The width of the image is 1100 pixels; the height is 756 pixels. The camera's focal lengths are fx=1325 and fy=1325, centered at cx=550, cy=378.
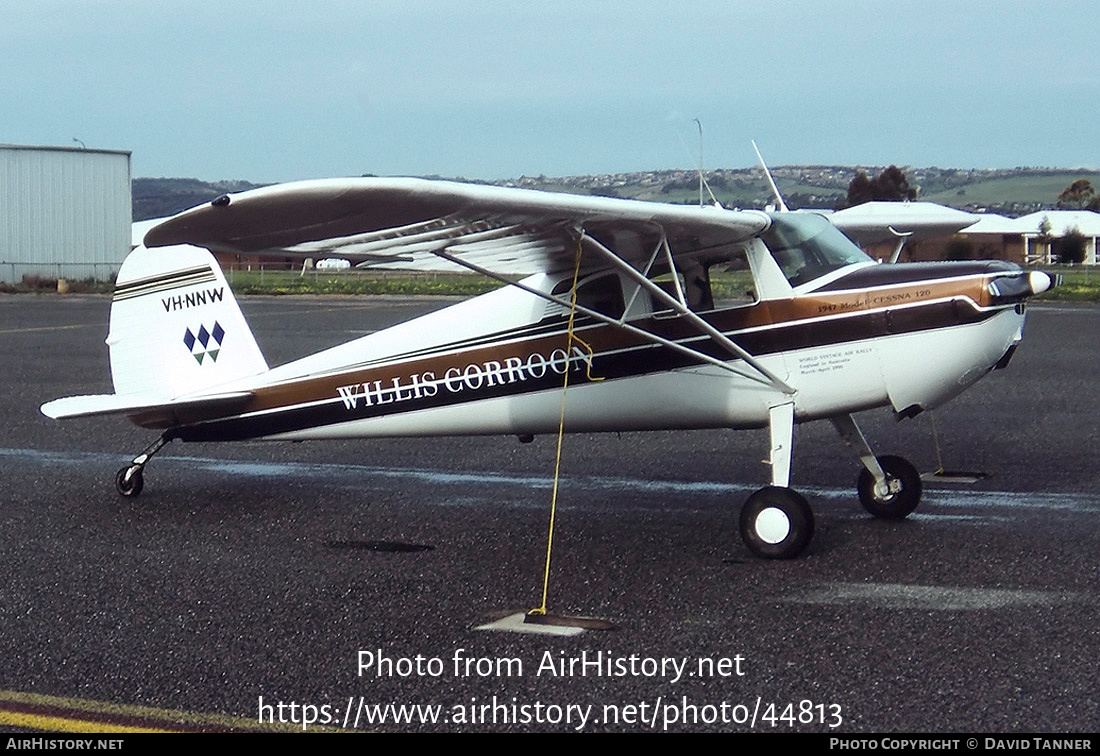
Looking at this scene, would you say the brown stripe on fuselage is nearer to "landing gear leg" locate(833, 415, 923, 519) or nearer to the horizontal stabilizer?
the horizontal stabilizer

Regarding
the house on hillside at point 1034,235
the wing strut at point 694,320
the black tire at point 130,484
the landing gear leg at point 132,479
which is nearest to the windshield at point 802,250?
the wing strut at point 694,320

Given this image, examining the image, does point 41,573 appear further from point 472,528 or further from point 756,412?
point 756,412

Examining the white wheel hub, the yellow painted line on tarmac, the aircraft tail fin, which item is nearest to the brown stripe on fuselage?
the aircraft tail fin

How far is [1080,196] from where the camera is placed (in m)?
140

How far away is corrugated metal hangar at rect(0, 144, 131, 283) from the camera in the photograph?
62531 millimetres

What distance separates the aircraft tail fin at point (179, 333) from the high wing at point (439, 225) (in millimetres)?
1820

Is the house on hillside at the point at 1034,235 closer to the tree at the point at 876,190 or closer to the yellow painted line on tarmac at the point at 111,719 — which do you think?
the tree at the point at 876,190

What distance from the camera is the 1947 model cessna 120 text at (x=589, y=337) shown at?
7.45 meters

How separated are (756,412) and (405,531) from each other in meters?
2.42

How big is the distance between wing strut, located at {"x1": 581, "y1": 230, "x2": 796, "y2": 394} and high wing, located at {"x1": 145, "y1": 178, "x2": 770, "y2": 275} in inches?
8.5

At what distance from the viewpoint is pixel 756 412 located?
8.20 m

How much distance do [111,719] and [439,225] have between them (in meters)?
3.11

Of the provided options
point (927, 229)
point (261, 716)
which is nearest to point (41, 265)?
point (927, 229)

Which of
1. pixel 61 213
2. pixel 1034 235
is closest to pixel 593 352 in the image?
pixel 61 213
